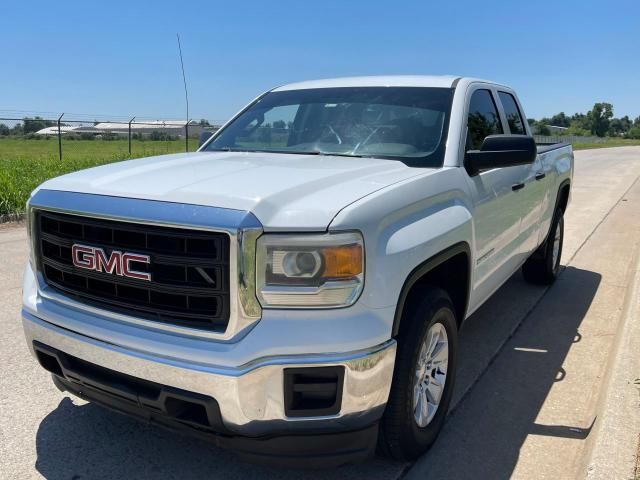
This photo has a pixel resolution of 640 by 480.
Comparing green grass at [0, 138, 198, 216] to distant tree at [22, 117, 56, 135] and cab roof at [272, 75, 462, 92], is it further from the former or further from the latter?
cab roof at [272, 75, 462, 92]

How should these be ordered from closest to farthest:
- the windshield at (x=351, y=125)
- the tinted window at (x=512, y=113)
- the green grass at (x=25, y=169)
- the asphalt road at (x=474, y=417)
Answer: the asphalt road at (x=474, y=417) → the windshield at (x=351, y=125) → the tinted window at (x=512, y=113) → the green grass at (x=25, y=169)

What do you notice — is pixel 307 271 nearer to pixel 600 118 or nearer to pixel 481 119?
pixel 481 119

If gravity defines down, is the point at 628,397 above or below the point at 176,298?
below

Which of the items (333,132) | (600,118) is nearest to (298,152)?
(333,132)

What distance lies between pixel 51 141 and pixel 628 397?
2934cm

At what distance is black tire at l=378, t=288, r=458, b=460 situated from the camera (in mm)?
2604

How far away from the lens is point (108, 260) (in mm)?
2484

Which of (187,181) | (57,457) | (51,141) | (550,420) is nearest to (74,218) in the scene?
(187,181)

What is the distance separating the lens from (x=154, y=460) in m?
2.91

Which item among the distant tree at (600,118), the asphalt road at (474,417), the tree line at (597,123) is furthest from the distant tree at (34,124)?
the distant tree at (600,118)

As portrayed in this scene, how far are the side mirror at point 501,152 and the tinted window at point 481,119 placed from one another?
0.95 ft

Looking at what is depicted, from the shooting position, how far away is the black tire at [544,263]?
602 cm

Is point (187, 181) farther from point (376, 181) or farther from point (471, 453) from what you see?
point (471, 453)

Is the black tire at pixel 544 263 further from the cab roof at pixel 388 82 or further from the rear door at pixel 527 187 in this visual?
the cab roof at pixel 388 82
